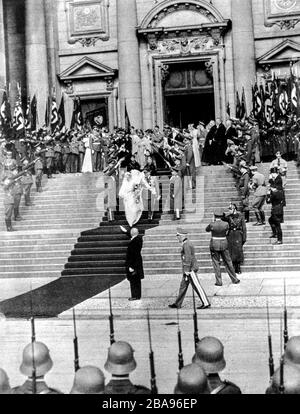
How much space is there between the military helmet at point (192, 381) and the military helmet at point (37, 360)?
1108mm

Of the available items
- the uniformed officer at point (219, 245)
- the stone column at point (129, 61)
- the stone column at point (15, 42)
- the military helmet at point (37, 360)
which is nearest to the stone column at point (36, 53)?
the stone column at point (15, 42)

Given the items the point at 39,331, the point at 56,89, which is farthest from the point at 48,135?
the point at 39,331

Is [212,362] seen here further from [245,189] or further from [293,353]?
[245,189]

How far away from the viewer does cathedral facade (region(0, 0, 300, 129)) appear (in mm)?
32312

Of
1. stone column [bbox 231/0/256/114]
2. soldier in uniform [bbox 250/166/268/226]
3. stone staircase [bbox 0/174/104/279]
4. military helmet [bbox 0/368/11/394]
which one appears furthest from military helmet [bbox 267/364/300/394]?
stone column [bbox 231/0/256/114]

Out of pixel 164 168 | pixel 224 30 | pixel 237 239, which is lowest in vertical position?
pixel 237 239

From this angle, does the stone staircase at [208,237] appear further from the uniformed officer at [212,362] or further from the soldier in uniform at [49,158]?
the uniformed officer at [212,362]

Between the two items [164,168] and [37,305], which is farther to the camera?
[164,168]

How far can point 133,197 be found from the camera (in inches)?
832

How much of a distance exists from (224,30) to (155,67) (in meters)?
3.54

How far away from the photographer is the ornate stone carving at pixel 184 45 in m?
33.2

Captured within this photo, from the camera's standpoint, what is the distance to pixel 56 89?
34.2 m

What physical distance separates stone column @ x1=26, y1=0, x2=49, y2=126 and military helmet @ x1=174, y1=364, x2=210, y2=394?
96.4 feet

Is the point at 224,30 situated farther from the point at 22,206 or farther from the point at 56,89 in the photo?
the point at 22,206
